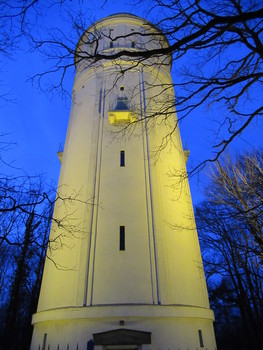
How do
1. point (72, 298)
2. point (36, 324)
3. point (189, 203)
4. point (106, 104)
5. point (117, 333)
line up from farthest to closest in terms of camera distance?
1. point (106, 104)
2. point (189, 203)
3. point (36, 324)
4. point (72, 298)
5. point (117, 333)

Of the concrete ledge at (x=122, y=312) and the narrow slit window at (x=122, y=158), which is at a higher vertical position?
the narrow slit window at (x=122, y=158)

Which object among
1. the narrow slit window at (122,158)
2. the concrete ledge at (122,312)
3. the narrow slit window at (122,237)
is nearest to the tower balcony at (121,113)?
the narrow slit window at (122,158)

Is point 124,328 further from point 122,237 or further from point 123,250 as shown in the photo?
point 122,237

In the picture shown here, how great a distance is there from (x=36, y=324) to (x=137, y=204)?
6.36 m

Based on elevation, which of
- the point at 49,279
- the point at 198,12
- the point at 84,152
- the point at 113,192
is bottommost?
the point at 49,279

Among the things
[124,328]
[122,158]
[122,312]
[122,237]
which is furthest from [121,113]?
[124,328]

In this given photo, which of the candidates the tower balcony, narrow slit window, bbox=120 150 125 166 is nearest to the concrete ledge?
narrow slit window, bbox=120 150 125 166

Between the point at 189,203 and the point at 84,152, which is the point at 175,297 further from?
the point at 84,152

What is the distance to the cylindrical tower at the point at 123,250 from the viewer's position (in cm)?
927

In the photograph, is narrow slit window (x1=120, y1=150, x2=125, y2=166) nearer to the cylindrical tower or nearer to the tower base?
the cylindrical tower

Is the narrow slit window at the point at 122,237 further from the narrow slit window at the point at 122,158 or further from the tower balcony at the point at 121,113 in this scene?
the tower balcony at the point at 121,113

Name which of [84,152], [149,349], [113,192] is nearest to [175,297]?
[149,349]

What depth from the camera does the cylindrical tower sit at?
365 inches

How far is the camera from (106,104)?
52.8 ft
